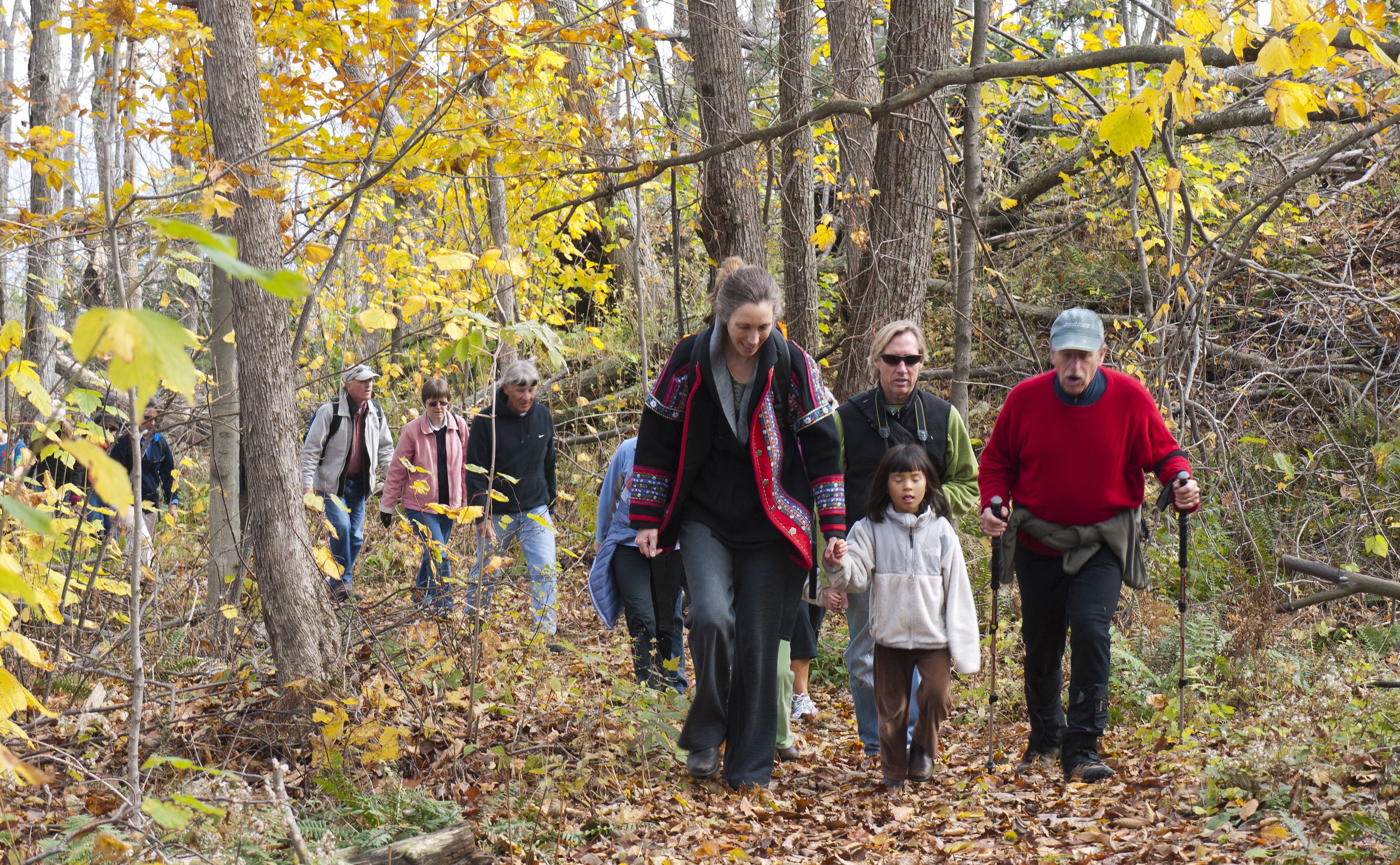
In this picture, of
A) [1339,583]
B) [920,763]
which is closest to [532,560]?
[920,763]

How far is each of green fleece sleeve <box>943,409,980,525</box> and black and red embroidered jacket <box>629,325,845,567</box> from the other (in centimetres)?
89

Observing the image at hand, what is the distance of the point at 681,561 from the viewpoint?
5.92m

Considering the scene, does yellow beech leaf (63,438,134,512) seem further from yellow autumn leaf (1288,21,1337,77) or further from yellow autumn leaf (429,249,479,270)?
yellow autumn leaf (1288,21,1337,77)

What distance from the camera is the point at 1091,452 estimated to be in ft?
16.4

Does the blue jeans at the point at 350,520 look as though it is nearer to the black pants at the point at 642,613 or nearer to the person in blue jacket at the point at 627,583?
the person in blue jacket at the point at 627,583

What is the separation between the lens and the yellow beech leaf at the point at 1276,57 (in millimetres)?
4062

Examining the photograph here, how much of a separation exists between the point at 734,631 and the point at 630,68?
5.25 meters

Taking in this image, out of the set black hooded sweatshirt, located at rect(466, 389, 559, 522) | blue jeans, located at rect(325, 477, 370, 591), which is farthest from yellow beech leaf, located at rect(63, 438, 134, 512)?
blue jeans, located at rect(325, 477, 370, 591)

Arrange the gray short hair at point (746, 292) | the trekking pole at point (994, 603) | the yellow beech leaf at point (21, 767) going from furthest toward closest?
the trekking pole at point (994, 603) < the gray short hair at point (746, 292) < the yellow beech leaf at point (21, 767)

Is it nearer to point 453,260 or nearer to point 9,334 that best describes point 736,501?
point 453,260

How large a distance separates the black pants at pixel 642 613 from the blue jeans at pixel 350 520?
331 centimetres

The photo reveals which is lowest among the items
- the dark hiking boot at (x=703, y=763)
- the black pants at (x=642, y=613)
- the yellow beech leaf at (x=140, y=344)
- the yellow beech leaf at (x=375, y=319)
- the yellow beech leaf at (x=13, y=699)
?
the dark hiking boot at (x=703, y=763)

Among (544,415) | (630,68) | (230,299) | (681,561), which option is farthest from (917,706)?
(630,68)

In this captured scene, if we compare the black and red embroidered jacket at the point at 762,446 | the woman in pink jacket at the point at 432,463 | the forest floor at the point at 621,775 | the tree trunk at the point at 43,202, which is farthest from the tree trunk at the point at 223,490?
the black and red embroidered jacket at the point at 762,446
